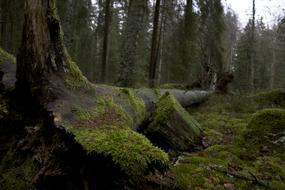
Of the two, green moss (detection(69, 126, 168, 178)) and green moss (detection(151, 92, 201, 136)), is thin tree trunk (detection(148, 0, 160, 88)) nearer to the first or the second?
green moss (detection(151, 92, 201, 136))

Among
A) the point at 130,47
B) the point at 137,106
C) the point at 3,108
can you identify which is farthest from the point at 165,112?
the point at 130,47

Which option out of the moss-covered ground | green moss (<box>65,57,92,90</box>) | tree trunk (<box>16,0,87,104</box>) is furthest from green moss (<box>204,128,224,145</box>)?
tree trunk (<box>16,0,87,104</box>)

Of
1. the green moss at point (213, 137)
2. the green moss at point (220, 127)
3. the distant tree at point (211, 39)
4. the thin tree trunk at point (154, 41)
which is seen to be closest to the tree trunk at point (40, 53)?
the green moss at point (213, 137)

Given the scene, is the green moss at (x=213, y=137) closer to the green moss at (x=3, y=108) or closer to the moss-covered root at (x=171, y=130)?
the moss-covered root at (x=171, y=130)

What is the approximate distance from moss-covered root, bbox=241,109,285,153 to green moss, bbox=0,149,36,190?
345 cm

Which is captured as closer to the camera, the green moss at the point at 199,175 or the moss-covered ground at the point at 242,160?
the green moss at the point at 199,175

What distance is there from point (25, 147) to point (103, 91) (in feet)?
5.36

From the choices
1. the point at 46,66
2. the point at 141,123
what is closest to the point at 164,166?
the point at 46,66

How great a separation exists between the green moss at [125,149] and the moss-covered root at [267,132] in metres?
2.74

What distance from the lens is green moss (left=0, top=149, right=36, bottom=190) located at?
11.1 ft

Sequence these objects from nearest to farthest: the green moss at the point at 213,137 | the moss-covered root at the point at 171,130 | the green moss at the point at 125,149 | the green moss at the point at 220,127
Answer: the green moss at the point at 125,149, the moss-covered root at the point at 171,130, the green moss at the point at 213,137, the green moss at the point at 220,127

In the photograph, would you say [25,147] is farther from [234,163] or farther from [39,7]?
[234,163]

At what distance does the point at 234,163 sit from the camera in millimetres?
4590

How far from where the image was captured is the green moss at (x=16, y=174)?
339 centimetres
